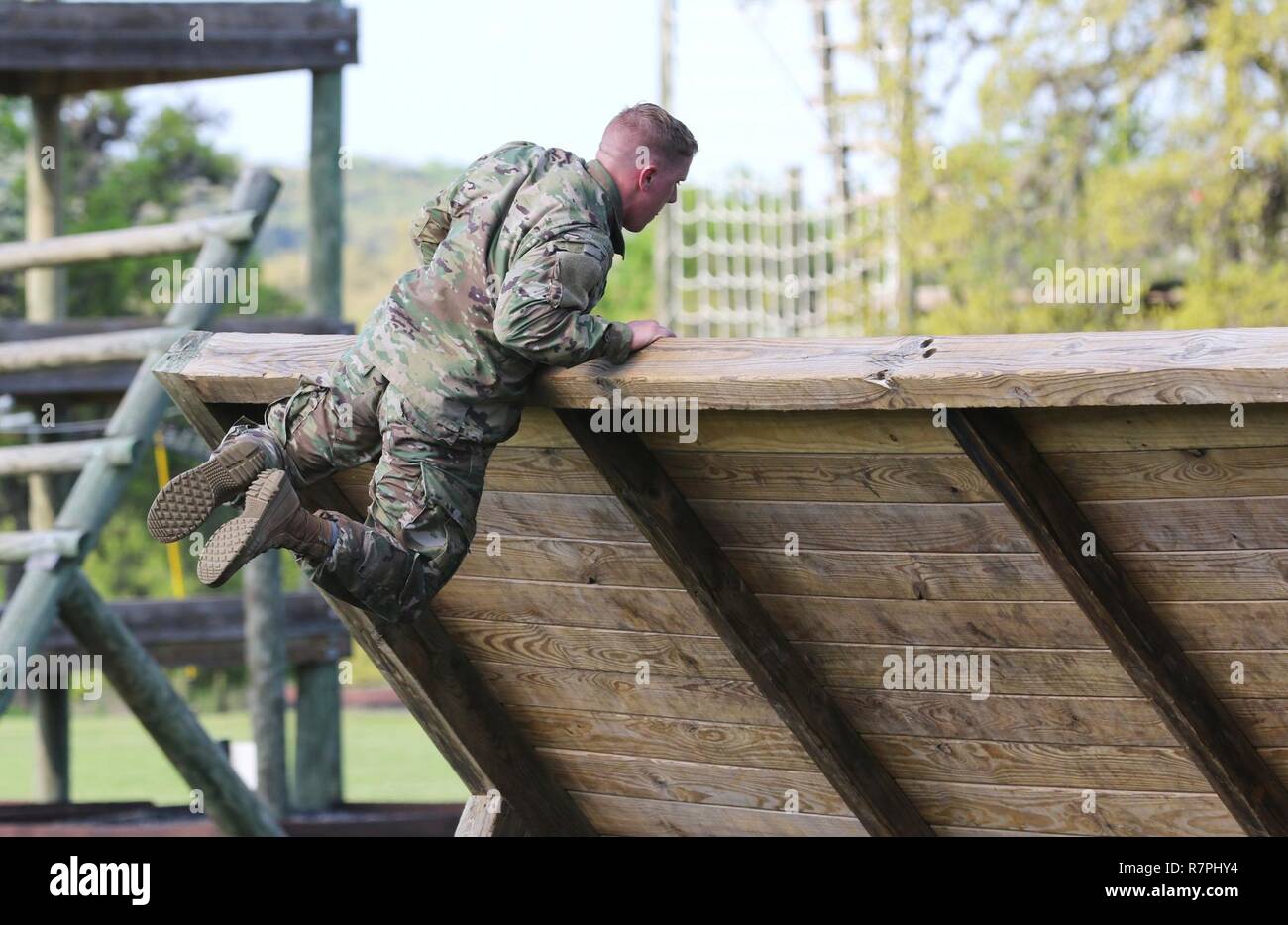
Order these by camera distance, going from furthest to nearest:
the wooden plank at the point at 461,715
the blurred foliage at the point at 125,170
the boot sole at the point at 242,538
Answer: the blurred foliage at the point at 125,170
the wooden plank at the point at 461,715
the boot sole at the point at 242,538

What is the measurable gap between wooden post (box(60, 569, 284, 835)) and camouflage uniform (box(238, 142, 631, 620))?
110 inches

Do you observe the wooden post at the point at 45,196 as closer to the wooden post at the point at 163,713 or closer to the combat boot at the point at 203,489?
the wooden post at the point at 163,713

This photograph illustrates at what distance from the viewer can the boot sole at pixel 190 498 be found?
131 inches

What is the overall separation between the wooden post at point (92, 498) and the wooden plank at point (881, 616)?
1733 mm

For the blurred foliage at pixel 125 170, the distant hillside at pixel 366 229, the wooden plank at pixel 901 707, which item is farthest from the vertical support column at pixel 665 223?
the distant hillside at pixel 366 229

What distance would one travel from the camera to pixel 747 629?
12.6 feet

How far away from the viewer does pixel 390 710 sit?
20.3 meters

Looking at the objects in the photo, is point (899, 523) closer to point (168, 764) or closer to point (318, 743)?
point (318, 743)

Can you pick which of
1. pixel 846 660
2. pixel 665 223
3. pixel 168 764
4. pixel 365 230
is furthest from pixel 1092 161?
pixel 365 230

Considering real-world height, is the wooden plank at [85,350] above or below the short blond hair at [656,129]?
below

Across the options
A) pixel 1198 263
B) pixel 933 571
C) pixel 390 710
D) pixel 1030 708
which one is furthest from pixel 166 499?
pixel 390 710

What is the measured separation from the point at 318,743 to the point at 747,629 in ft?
16.0

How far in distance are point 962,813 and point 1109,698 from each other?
27.5 inches

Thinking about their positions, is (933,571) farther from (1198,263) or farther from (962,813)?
A: (1198,263)
